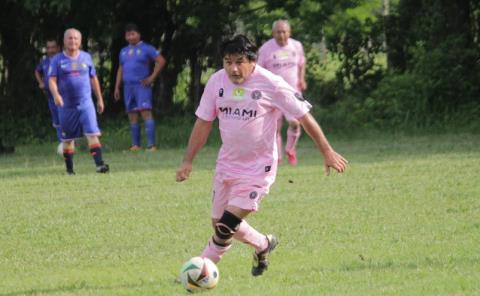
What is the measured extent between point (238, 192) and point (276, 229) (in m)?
2.71

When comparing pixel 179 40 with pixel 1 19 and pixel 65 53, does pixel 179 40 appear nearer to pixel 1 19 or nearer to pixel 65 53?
pixel 1 19

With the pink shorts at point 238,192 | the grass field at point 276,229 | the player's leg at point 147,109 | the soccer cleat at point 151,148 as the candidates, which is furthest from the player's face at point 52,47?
the pink shorts at point 238,192

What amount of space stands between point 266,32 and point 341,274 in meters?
14.0

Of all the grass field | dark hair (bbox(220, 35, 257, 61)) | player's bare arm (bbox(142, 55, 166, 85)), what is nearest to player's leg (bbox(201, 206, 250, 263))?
the grass field

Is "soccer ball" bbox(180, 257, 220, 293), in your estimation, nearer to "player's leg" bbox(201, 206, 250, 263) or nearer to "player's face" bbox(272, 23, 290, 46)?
"player's leg" bbox(201, 206, 250, 263)

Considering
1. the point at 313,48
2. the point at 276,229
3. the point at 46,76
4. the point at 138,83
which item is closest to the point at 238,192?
the point at 276,229

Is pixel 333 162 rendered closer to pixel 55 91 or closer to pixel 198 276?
pixel 198 276

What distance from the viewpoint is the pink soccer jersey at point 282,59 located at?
17422 millimetres

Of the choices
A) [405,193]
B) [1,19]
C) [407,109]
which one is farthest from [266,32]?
[405,193]

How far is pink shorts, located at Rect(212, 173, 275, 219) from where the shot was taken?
8.03 m

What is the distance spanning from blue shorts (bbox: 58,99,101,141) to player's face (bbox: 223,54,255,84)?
27.9ft

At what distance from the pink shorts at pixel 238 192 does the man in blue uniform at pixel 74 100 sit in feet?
27.2

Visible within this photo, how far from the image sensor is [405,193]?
42.0 ft

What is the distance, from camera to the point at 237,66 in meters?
7.99
